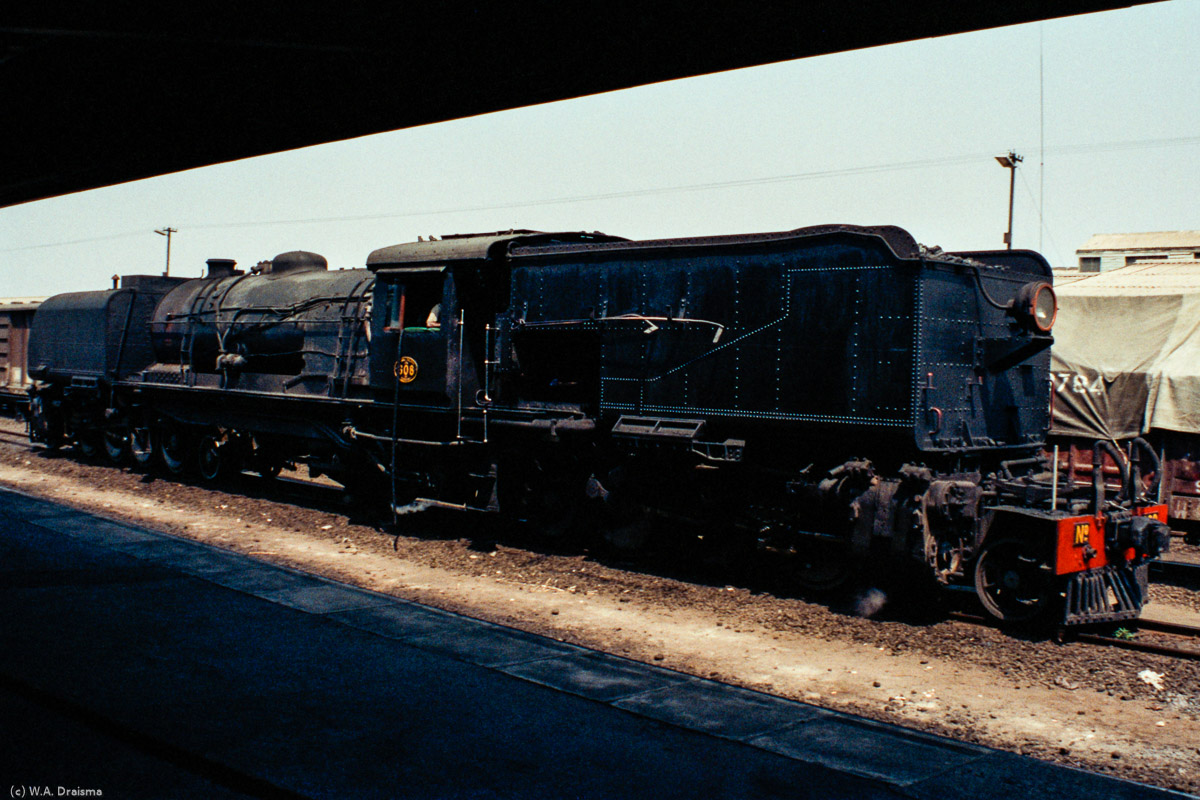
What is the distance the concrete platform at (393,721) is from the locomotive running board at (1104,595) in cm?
319

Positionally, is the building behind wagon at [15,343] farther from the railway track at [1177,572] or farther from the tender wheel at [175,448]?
the railway track at [1177,572]

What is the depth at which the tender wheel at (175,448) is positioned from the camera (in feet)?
55.0

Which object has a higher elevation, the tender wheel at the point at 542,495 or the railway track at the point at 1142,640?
the tender wheel at the point at 542,495

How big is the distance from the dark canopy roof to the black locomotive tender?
405 centimetres

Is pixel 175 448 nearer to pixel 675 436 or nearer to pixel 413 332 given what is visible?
pixel 413 332

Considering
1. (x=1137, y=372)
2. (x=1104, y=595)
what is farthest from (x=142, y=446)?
(x=1137, y=372)

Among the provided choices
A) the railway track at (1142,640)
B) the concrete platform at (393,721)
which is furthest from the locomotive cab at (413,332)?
the railway track at (1142,640)

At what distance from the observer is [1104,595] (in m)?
8.14

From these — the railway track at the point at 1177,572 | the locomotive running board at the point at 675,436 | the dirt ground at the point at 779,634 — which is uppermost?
the locomotive running board at the point at 675,436

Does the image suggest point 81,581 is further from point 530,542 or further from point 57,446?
point 57,446

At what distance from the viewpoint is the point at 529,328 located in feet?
36.6

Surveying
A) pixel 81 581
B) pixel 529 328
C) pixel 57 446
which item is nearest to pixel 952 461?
pixel 529 328

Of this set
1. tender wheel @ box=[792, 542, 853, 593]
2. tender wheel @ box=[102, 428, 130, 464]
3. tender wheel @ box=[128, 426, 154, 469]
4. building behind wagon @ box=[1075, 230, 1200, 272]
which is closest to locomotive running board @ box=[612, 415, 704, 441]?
tender wheel @ box=[792, 542, 853, 593]

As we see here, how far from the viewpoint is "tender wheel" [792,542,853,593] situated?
908 cm
